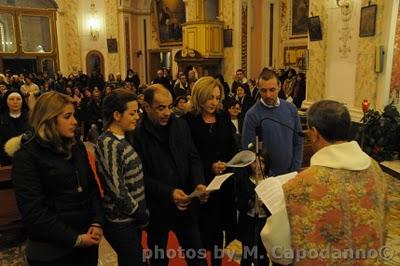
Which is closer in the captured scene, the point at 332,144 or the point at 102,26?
the point at 332,144

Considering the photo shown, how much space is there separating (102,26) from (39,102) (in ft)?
55.6

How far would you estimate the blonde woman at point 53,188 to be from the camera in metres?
2.14

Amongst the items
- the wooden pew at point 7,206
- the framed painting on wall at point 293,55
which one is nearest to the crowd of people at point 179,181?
the wooden pew at point 7,206

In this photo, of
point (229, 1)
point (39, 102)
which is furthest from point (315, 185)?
point (229, 1)

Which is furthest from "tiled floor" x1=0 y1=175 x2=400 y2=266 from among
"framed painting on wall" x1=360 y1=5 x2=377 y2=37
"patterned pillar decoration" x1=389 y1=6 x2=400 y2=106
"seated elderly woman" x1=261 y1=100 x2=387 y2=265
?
"framed painting on wall" x1=360 y1=5 x2=377 y2=37

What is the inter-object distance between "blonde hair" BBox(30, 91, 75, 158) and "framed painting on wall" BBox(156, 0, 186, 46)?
15.2m

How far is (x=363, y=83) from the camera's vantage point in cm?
755

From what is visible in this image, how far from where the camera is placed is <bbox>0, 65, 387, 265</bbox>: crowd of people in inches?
65.6

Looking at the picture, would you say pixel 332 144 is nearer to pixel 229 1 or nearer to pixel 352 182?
pixel 352 182

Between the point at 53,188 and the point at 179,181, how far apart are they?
850 mm

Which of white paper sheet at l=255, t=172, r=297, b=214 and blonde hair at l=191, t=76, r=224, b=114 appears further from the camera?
blonde hair at l=191, t=76, r=224, b=114

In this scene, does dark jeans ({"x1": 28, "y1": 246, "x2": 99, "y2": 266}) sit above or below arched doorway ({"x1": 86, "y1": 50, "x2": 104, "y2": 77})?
below

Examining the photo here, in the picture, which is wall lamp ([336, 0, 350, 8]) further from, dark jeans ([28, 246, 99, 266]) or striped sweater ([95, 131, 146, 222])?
dark jeans ([28, 246, 99, 266])

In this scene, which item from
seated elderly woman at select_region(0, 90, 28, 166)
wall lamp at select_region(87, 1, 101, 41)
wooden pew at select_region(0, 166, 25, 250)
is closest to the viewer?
wooden pew at select_region(0, 166, 25, 250)
